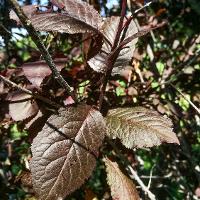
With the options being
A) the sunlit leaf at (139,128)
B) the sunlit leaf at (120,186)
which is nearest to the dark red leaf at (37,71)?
the sunlit leaf at (139,128)

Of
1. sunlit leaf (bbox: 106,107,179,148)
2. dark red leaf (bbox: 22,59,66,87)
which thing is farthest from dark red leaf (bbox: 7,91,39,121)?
sunlit leaf (bbox: 106,107,179,148)

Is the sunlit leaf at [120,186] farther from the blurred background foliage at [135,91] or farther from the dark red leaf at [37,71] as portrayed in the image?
the dark red leaf at [37,71]

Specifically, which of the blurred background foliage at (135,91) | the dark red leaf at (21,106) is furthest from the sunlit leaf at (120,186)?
the dark red leaf at (21,106)

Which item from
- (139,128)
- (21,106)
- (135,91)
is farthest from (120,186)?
(135,91)

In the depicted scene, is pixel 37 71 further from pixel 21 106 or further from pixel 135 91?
pixel 135 91

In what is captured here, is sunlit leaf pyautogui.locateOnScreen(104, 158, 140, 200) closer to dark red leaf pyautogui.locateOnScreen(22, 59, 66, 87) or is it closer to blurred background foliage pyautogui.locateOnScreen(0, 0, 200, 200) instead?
blurred background foliage pyautogui.locateOnScreen(0, 0, 200, 200)

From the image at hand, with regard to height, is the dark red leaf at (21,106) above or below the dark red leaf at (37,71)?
below

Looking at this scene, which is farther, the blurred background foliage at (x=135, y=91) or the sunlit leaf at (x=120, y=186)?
the blurred background foliage at (x=135, y=91)

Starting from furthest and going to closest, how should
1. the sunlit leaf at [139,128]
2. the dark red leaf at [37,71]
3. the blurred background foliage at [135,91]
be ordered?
the blurred background foliage at [135,91] → the dark red leaf at [37,71] → the sunlit leaf at [139,128]

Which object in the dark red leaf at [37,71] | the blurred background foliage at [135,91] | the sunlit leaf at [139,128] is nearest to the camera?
the sunlit leaf at [139,128]

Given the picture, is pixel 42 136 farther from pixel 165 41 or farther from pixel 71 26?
pixel 165 41

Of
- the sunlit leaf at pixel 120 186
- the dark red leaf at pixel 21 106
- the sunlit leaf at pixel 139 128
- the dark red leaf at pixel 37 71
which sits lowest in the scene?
the sunlit leaf at pixel 120 186

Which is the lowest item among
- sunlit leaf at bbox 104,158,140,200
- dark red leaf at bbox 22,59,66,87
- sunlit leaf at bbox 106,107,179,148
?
sunlit leaf at bbox 104,158,140,200
